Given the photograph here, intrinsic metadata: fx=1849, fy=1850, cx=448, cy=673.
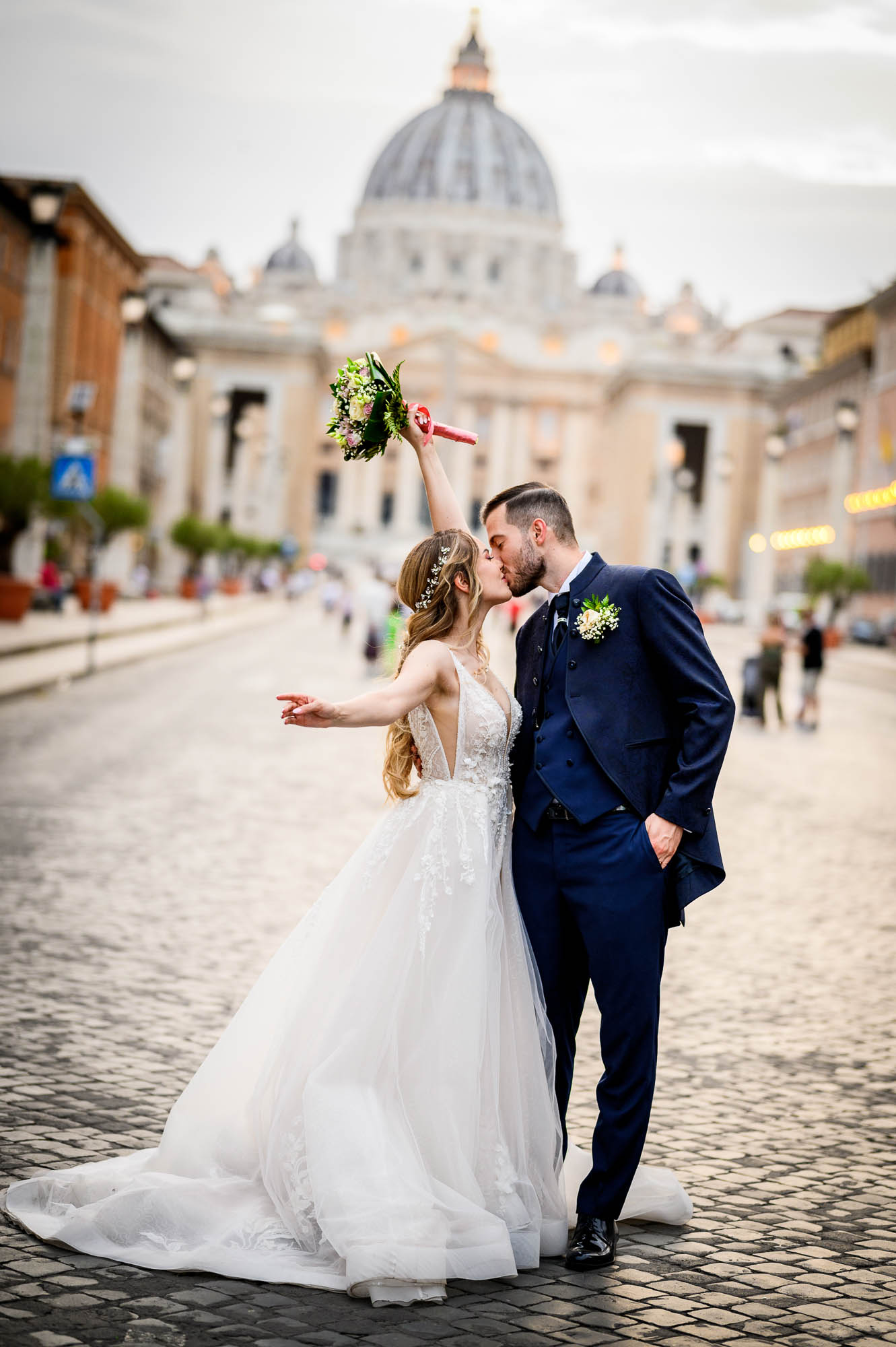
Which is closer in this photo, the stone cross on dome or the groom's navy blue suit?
the groom's navy blue suit

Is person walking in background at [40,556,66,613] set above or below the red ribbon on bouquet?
below

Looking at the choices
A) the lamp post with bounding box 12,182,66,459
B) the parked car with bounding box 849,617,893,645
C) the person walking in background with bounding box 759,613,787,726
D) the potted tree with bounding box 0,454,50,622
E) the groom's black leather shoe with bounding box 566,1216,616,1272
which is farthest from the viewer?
the parked car with bounding box 849,617,893,645

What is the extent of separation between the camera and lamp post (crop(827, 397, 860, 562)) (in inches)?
2123

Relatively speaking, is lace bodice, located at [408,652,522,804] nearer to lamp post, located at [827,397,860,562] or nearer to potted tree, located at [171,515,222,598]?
lamp post, located at [827,397,860,562]

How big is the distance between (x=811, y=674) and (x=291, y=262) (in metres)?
142

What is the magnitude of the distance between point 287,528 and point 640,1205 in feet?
356

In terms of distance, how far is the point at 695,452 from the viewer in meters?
122

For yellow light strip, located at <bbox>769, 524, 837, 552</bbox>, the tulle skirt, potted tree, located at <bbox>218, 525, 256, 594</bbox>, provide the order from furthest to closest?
potted tree, located at <bbox>218, 525, 256, 594</bbox>
yellow light strip, located at <bbox>769, 524, 837, 552</bbox>
the tulle skirt

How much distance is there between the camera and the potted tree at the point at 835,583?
55.7 metres

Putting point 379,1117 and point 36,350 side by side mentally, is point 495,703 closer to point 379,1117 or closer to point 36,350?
point 379,1117

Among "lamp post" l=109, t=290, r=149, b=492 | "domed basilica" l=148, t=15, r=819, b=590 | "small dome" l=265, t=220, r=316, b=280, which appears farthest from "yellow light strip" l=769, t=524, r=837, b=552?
"small dome" l=265, t=220, r=316, b=280

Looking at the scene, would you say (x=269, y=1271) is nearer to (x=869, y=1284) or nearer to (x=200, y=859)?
(x=869, y=1284)

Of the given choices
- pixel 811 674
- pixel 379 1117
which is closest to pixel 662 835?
pixel 379 1117

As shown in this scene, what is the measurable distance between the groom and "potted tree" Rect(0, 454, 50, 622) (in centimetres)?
2757
